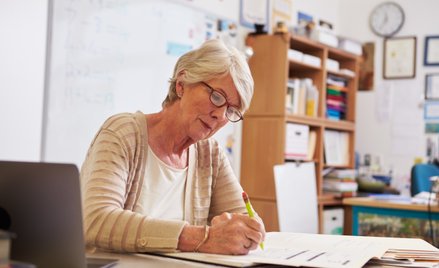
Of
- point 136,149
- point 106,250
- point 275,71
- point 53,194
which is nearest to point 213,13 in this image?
point 275,71

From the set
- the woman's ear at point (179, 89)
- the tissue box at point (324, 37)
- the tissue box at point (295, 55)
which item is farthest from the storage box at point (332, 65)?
the woman's ear at point (179, 89)

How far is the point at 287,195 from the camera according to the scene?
3336 mm

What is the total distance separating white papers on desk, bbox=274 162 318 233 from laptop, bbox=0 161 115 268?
2321 millimetres

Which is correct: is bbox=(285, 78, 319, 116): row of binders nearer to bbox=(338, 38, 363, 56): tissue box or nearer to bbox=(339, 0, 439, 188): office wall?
bbox=(338, 38, 363, 56): tissue box

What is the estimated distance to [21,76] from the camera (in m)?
2.57

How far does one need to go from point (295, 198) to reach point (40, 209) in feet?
8.62

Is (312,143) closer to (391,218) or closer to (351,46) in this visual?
(351,46)

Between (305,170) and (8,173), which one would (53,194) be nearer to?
(8,173)

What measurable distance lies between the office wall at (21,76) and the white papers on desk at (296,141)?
5.95 ft

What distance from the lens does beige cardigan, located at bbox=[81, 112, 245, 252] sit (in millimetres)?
1289

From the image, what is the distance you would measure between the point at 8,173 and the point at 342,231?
3.80 metres

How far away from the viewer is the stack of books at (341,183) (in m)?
4.40

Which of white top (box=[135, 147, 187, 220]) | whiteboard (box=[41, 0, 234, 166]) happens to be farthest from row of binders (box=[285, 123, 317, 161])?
white top (box=[135, 147, 187, 220])

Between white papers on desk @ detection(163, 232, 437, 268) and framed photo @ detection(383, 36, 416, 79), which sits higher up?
framed photo @ detection(383, 36, 416, 79)
